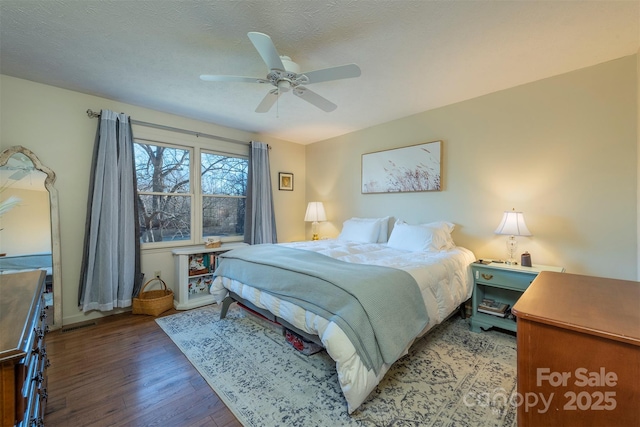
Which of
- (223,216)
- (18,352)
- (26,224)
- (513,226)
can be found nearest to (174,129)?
(223,216)

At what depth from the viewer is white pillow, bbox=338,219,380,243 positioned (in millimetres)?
3487

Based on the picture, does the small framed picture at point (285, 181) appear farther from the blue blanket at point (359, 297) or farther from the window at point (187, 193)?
the blue blanket at point (359, 297)

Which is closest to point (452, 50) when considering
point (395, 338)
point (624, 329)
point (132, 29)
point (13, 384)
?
point (624, 329)

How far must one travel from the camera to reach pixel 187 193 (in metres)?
3.55

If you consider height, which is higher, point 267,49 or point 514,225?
point 267,49

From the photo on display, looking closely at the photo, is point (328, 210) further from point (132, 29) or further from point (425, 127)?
point (132, 29)

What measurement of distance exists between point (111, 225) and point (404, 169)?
358 centimetres

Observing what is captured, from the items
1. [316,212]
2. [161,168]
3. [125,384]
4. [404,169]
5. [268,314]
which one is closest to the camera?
[125,384]

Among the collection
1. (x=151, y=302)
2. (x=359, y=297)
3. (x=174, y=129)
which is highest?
(x=174, y=129)

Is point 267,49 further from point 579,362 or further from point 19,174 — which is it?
point 19,174

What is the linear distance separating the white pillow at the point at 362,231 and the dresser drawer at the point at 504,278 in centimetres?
128

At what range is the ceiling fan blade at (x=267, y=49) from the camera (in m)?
1.40

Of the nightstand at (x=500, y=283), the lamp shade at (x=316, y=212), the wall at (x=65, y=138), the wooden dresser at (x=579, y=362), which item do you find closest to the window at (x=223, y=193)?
the wall at (x=65, y=138)

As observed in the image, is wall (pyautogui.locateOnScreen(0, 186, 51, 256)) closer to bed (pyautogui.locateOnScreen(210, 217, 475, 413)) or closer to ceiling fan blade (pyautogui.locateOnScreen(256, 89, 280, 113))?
bed (pyautogui.locateOnScreen(210, 217, 475, 413))
